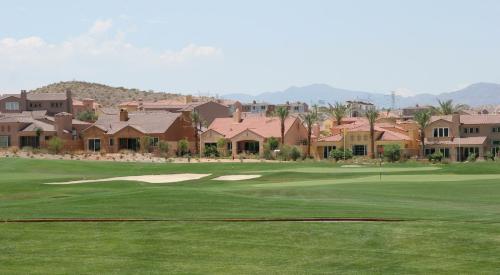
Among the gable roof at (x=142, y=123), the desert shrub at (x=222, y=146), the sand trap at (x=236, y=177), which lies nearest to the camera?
the sand trap at (x=236, y=177)

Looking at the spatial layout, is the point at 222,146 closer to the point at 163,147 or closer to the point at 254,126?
the point at 254,126

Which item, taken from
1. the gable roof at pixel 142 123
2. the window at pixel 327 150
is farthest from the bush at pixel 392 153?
the gable roof at pixel 142 123

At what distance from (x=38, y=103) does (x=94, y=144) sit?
38.9 meters

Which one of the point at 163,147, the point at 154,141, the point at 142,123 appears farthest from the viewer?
the point at 142,123

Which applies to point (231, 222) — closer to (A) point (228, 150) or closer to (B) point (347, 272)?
(B) point (347, 272)

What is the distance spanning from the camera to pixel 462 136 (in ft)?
351

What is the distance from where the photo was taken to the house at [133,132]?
4274 inches

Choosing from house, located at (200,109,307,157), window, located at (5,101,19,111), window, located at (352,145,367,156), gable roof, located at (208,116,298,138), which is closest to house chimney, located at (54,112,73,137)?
house, located at (200,109,307,157)

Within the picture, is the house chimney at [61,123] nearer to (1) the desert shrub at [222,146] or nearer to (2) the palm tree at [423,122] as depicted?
(1) the desert shrub at [222,146]

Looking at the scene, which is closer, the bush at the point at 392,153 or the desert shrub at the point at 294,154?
the bush at the point at 392,153

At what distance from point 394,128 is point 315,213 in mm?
85896

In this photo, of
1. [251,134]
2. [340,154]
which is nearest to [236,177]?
[340,154]

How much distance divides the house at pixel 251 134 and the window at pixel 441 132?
1649 centimetres

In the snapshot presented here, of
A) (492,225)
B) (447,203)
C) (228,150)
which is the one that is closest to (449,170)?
(447,203)
